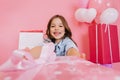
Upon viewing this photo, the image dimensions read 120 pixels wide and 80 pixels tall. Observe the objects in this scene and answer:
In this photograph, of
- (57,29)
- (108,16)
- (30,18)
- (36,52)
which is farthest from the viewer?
(30,18)

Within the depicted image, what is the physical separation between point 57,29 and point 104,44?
43cm

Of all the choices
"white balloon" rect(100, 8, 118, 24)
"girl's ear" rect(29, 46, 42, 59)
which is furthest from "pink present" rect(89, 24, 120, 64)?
"girl's ear" rect(29, 46, 42, 59)

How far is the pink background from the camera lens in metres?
1.68

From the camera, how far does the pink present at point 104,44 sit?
154 centimetres

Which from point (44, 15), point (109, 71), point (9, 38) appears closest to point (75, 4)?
point (44, 15)

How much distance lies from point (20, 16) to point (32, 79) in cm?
127

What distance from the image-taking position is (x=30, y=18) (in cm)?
171

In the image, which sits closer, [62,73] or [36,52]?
[62,73]

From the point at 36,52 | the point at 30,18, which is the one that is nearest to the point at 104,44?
the point at 30,18

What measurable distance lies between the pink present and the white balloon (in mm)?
37

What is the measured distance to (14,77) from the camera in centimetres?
52

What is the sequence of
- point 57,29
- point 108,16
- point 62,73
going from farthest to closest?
point 108,16, point 57,29, point 62,73

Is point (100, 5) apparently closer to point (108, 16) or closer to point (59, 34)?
point (108, 16)

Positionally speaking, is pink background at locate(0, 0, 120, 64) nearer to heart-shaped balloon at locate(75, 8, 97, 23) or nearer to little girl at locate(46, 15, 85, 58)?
heart-shaped balloon at locate(75, 8, 97, 23)
